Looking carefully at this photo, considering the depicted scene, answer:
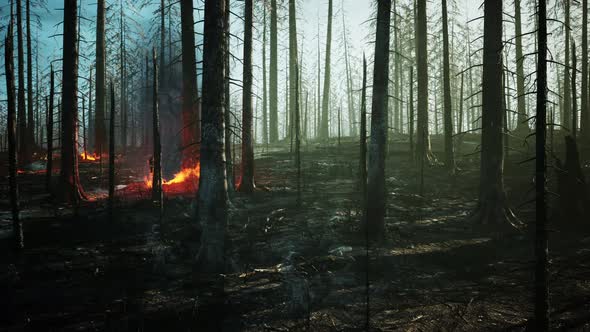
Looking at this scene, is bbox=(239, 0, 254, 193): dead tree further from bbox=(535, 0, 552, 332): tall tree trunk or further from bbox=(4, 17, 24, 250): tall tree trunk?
bbox=(535, 0, 552, 332): tall tree trunk

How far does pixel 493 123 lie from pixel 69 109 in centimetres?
1437

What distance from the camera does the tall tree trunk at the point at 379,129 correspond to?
8.34m

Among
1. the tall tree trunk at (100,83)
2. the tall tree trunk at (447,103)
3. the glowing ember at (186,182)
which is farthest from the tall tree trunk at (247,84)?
the tall tree trunk at (100,83)

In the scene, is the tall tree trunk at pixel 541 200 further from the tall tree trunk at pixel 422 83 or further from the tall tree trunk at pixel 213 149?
the tall tree trunk at pixel 422 83

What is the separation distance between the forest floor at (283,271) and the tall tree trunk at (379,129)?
0.88 m

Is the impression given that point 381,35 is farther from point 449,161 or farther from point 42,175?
Answer: point 42,175

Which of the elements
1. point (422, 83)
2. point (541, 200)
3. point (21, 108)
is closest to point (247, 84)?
point (422, 83)

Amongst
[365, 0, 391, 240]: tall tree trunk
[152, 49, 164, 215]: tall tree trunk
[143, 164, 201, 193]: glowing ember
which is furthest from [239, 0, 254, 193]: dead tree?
[365, 0, 391, 240]: tall tree trunk

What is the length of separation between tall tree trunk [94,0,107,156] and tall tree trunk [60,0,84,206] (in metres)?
8.36

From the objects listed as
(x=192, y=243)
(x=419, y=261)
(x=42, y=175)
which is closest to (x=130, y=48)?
(x=42, y=175)

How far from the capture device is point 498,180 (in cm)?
928

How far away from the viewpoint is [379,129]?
27.8ft

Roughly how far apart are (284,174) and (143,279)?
38.0 feet

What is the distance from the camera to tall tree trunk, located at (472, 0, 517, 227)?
9250mm
